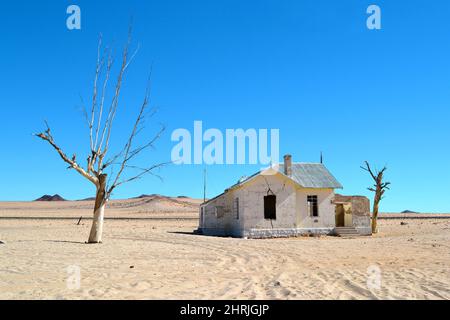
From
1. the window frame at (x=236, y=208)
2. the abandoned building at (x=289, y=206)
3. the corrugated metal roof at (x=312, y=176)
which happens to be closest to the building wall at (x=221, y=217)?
the abandoned building at (x=289, y=206)

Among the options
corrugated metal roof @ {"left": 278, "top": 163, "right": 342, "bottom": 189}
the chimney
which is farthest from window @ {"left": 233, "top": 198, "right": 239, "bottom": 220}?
the chimney

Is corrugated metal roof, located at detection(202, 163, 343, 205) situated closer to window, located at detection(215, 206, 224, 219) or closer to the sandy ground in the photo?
window, located at detection(215, 206, 224, 219)

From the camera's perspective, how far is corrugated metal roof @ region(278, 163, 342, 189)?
28.9m

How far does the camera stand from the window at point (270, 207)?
27.8 meters

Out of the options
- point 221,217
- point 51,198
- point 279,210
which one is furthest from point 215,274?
point 51,198

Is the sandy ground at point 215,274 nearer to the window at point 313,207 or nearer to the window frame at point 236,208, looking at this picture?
the window frame at point 236,208

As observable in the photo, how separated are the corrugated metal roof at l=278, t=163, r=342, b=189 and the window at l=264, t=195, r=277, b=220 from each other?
6.94 ft

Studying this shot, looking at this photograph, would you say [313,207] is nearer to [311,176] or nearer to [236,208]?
[311,176]
